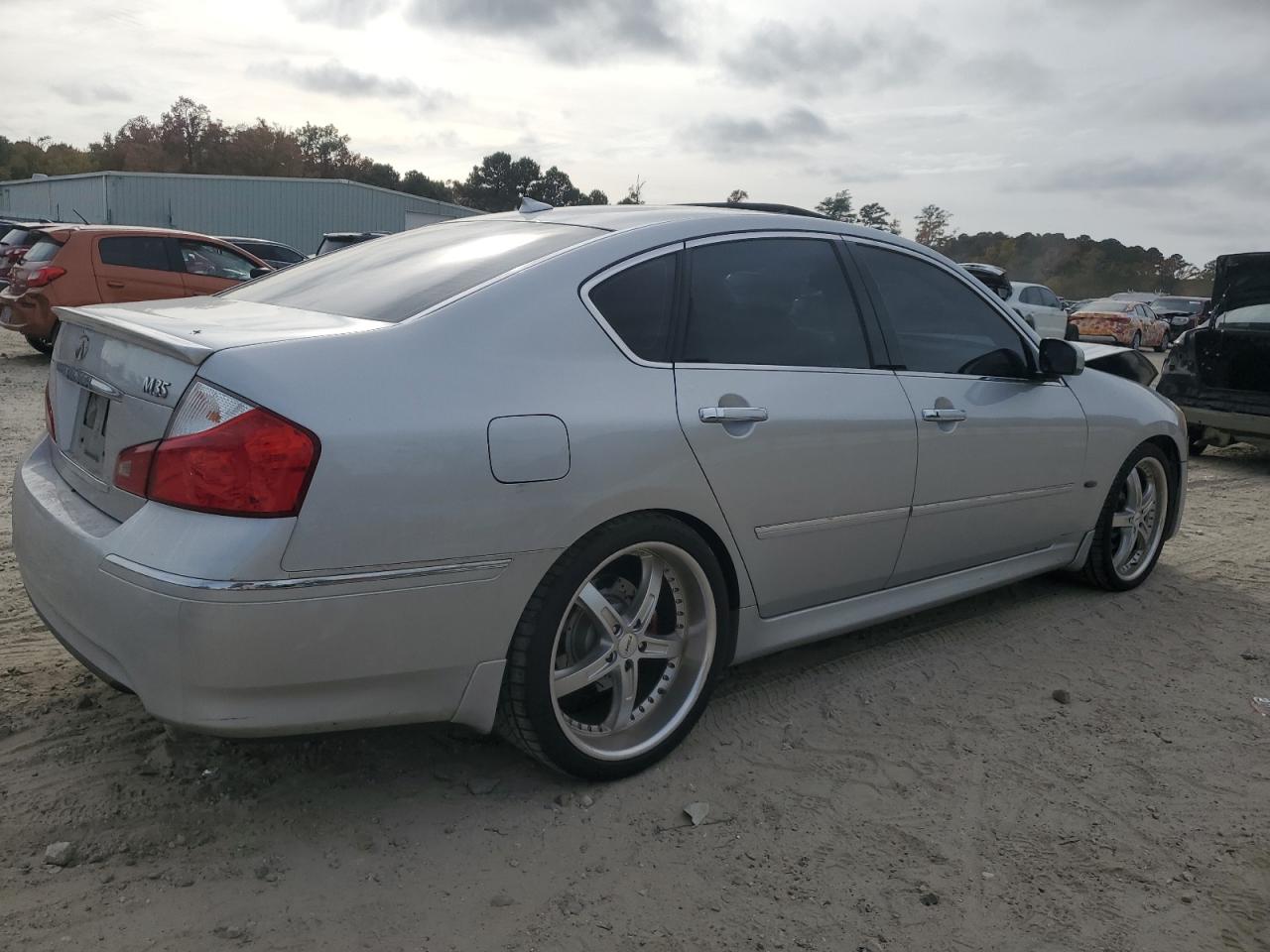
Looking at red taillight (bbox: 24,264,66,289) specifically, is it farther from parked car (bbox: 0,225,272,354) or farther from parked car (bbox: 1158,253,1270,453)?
parked car (bbox: 1158,253,1270,453)

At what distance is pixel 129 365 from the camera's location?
8.29 feet

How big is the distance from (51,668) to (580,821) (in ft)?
→ 6.21

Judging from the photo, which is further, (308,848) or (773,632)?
(773,632)

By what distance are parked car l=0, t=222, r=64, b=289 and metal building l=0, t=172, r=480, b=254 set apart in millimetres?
21527

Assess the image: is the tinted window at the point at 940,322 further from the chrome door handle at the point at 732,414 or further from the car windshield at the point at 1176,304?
the car windshield at the point at 1176,304

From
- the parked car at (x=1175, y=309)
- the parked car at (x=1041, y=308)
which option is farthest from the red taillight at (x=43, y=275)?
the parked car at (x=1175, y=309)

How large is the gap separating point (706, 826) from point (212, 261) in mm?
11050

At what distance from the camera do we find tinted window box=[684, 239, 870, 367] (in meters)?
3.09

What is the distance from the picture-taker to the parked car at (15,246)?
12312 mm

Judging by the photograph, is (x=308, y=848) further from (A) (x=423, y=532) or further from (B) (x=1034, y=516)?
(B) (x=1034, y=516)

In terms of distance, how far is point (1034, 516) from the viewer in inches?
166

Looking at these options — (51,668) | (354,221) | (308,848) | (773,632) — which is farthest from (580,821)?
(354,221)

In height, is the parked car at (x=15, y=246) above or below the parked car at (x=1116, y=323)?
below

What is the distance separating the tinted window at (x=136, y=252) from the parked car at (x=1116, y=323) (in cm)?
1940
